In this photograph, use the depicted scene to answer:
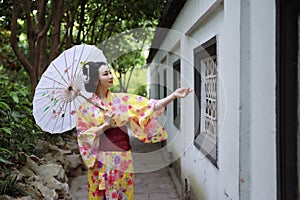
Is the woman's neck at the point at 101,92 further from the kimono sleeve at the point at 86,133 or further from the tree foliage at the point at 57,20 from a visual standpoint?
the tree foliage at the point at 57,20

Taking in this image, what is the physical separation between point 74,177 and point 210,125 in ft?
10.2

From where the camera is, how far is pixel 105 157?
11.7ft

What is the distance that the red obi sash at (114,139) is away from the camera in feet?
11.7

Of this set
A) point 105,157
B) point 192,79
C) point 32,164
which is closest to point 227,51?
point 105,157

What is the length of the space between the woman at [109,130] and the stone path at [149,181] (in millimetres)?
2238

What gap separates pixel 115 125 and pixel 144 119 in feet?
0.79

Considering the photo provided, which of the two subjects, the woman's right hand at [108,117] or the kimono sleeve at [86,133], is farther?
the kimono sleeve at [86,133]

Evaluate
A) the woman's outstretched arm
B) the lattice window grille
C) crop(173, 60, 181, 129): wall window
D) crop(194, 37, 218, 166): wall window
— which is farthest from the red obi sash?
crop(173, 60, 181, 129): wall window

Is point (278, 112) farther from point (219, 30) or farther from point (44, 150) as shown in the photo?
point (44, 150)

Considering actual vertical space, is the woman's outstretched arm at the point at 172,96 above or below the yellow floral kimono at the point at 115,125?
above

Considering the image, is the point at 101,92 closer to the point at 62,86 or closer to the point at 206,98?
the point at 62,86

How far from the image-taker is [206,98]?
5113 millimetres

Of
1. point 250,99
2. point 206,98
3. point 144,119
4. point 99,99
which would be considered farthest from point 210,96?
point 250,99

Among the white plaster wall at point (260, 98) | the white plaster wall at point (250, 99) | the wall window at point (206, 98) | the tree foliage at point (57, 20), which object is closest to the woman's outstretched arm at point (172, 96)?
the white plaster wall at point (250, 99)
